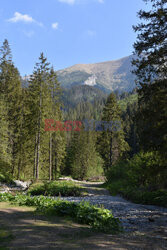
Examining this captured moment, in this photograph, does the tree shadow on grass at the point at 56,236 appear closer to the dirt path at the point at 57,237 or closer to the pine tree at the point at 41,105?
the dirt path at the point at 57,237

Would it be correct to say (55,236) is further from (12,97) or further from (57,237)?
(12,97)

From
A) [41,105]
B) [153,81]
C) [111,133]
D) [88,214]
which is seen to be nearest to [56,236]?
[88,214]

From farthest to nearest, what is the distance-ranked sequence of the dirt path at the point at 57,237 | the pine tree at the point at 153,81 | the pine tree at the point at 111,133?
the pine tree at the point at 111,133 < the pine tree at the point at 153,81 < the dirt path at the point at 57,237

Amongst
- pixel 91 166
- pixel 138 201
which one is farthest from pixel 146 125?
pixel 91 166

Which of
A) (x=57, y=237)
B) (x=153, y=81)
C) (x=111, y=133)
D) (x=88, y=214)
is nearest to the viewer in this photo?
(x=57, y=237)

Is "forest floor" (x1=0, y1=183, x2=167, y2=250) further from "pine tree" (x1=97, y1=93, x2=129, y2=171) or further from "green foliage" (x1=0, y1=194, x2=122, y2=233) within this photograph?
"pine tree" (x1=97, y1=93, x2=129, y2=171)

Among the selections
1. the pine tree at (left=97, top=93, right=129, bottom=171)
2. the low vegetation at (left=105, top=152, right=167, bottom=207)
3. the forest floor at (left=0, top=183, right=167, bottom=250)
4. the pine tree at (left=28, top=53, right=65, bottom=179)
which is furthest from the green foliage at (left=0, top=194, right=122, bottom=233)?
the pine tree at (left=97, top=93, right=129, bottom=171)

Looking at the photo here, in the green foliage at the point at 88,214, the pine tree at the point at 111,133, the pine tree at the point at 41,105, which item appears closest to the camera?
the green foliage at the point at 88,214

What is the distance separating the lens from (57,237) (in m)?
4.16

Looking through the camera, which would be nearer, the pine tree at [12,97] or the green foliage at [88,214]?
the green foliage at [88,214]

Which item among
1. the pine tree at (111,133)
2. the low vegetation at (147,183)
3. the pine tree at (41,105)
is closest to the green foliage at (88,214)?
the low vegetation at (147,183)

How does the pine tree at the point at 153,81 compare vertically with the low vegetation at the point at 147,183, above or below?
above

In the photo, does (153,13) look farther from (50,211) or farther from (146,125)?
(50,211)

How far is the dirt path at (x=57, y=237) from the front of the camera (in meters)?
3.69
